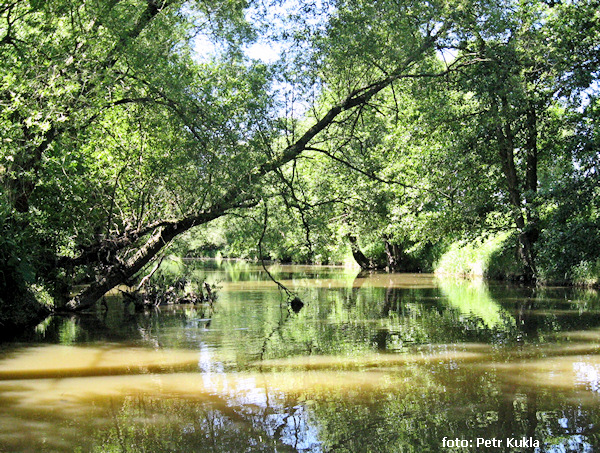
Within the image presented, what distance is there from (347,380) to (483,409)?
214 cm

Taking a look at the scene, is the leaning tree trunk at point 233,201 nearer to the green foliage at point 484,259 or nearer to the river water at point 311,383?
the river water at point 311,383

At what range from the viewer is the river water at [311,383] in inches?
230

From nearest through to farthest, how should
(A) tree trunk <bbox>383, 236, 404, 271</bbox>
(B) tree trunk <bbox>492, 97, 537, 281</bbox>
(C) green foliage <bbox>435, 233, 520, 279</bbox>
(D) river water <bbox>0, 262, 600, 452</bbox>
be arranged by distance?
(D) river water <bbox>0, 262, 600, 452</bbox>, (B) tree trunk <bbox>492, 97, 537, 281</bbox>, (C) green foliage <bbox>435, 233, 520, 279</bbox>, (A) tree trunk <bbox>383, 236, 404, 271</bbox>

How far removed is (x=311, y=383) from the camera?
8.05 m

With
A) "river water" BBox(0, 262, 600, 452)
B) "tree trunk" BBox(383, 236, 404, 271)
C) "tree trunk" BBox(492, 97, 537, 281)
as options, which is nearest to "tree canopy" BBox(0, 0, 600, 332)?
"tree trunk" BBox(492, 97, 537, 281)

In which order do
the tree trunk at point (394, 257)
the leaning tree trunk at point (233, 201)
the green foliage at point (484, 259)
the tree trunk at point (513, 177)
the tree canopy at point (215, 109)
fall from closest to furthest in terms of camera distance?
1. the tree canopy at point (215, 109)
2. the leaning tree trunk at point (233, 201)
3. the tree trunk at point (513, 177)
4. the green foliage at point (484, 259)
5. the tree trunk at point (394, 257)

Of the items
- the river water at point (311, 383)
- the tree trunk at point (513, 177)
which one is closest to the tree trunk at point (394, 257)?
the tree trunk at point (513, 177)

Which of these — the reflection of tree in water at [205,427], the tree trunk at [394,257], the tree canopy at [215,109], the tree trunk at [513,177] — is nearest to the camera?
the reflection of tree in water at [205,427]

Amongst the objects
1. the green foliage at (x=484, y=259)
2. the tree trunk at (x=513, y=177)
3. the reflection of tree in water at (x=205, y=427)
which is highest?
the tree trunk at (x=513, y=177)

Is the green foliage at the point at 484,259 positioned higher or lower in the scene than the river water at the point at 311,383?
higher

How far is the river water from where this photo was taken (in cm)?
584

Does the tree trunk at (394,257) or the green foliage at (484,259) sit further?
the tree trunk at (394,257)

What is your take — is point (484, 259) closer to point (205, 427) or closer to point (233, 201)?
point (233, 201)

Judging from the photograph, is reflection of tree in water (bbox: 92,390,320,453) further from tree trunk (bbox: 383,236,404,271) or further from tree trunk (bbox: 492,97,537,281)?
tree trunk (bbox: 383,236,404,271)
